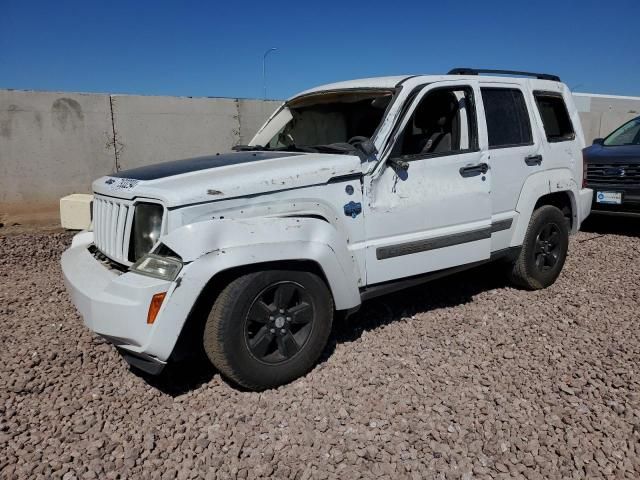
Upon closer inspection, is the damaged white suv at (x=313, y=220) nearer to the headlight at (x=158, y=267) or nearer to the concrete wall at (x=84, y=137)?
the headlight at (x=158, y=267)

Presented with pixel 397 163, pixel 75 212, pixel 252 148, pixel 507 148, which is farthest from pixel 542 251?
pixel 75 212

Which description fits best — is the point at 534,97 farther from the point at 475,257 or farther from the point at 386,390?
the point at 386,390

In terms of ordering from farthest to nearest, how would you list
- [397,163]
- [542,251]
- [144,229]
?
[542,251], [397,163], [144,229]

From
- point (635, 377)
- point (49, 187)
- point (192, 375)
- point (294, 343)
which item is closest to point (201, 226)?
point (294, 343)

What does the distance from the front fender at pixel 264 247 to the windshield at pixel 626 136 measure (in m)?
6.60

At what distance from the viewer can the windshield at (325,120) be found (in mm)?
3780

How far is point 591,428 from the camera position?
104 inches

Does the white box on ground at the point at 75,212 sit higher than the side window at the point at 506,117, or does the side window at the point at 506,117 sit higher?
the side window at the point at 506,117

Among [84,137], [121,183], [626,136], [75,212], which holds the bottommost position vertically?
[75,212]

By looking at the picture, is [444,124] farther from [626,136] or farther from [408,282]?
[626,136]

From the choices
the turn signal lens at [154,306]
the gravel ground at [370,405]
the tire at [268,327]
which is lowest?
the gravel ground at [370,405]

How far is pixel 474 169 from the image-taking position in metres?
3.85

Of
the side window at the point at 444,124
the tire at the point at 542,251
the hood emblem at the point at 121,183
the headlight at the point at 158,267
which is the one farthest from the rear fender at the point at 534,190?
Result: the hood emblem at the point at 121,183

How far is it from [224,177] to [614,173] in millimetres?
6435
